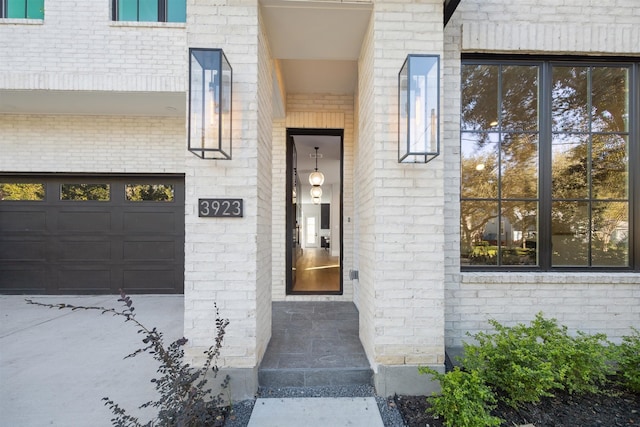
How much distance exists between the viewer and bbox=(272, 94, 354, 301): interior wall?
4355 millimetres

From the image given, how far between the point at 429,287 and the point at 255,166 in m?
1.69

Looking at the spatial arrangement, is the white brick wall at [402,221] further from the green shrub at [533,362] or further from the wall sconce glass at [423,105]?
the green shrub at [533,362]

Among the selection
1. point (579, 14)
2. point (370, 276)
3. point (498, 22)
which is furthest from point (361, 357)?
point (579, 14)

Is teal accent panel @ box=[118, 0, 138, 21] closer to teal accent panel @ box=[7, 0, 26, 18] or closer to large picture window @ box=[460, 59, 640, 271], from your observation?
teal accent panel @ box=[7, 0, 26, 18]

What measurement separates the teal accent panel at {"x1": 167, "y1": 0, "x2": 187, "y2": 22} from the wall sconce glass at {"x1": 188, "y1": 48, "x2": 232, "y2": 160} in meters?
3.26

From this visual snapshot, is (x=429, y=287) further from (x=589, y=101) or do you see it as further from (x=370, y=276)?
(x=589, y=101)

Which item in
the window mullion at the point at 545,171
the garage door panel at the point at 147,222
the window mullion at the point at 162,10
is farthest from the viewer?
the garage door panel at the point at 147,222

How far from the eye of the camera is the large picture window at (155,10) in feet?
14.3

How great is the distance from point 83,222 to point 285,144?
13.0 feet

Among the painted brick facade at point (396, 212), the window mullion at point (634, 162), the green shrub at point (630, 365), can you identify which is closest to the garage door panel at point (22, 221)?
the painted brick facade at point (396, 212)

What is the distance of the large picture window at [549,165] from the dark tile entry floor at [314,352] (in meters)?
1.41

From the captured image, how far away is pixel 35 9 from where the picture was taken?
14.3 ft

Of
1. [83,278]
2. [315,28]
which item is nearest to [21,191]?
[83,278]

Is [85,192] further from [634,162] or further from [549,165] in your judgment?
[634,162]
